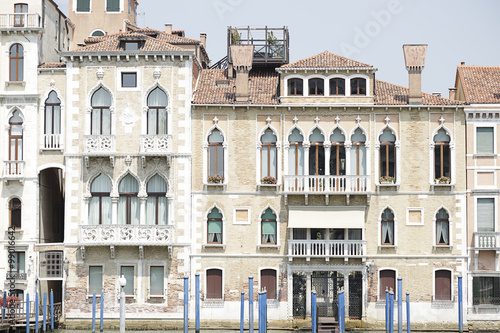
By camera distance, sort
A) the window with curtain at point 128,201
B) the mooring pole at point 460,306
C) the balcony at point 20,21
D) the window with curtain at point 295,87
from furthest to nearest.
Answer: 1. the balcony at point 20,21
2. the window with curtain at point 295,87
3. the window with curtain at point 128,201
4. the mooring pole at point 460,306

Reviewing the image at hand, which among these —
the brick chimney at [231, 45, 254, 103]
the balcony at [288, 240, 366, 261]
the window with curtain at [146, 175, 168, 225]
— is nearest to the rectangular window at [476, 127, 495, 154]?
the balcony at [288, 240, 366, 261]

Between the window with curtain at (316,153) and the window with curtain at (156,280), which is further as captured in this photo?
the window with curtain at (316,153)

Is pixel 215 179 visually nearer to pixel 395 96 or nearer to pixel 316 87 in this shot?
pixel 316 87

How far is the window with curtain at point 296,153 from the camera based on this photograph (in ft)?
124

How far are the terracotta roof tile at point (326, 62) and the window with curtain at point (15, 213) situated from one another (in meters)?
12.5

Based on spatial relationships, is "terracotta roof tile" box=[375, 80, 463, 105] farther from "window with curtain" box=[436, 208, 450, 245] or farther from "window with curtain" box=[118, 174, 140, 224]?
"window with curtain" box=[118, 174, 140, 224]

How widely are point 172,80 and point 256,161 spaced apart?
484 cm

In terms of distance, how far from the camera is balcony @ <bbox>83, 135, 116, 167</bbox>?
3738cm

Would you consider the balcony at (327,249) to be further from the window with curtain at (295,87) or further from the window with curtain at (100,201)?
the window with curtain at (100,201)

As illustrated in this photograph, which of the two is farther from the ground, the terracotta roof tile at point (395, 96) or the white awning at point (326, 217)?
the terracotta roof tile at point (395, 96)

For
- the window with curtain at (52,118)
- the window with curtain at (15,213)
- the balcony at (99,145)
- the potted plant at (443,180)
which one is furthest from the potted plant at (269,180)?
the window with curtain at (15,213)

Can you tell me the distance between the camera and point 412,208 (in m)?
37.4

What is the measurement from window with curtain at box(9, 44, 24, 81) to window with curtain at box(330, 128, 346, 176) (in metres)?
13.4

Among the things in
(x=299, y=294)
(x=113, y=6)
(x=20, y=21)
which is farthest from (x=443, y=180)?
(x=20, y=21)
